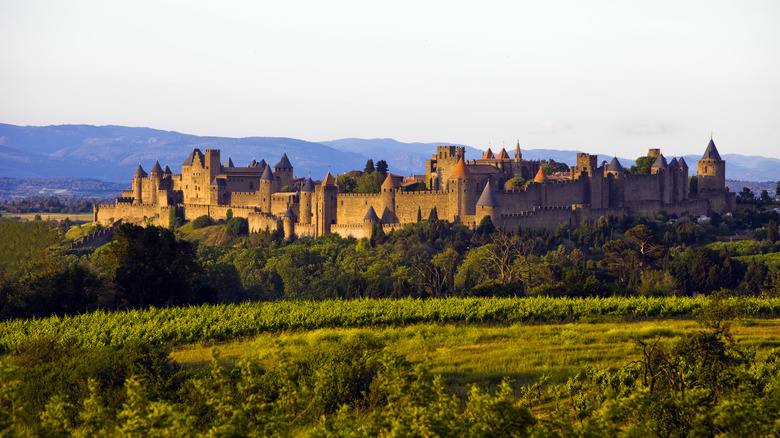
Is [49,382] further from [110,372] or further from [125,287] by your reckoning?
[125,287]

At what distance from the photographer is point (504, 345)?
24.3 metres

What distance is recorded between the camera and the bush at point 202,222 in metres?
66.8

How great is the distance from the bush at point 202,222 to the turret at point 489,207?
2319cm

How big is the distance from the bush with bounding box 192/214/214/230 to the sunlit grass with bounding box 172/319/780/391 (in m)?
40.2

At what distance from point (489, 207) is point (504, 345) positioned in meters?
29.9

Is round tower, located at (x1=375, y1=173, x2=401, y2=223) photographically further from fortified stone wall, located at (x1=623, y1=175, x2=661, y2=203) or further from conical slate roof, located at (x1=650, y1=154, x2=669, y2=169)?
conical slate roof, located at (x1=650, y1=154, x2=669, y2=169)

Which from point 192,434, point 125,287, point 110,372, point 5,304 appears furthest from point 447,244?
point 192,434

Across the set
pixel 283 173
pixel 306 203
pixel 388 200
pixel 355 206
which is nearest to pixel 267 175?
pixel 283 173

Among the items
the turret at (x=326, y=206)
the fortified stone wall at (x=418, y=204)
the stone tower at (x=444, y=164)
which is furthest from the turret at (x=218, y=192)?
the stone tower at (x=444, y=164)

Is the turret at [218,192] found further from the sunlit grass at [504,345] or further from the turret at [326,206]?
the sunlit grass at [504,345]

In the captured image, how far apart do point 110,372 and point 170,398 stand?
2.09 m

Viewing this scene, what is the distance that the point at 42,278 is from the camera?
107ft

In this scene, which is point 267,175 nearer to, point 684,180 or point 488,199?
point 488,199

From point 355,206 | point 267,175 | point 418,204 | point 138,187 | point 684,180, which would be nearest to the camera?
point 418,204
